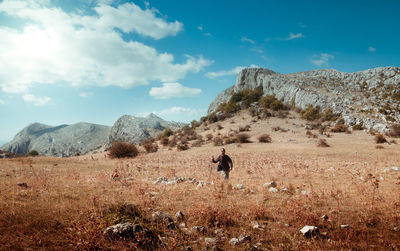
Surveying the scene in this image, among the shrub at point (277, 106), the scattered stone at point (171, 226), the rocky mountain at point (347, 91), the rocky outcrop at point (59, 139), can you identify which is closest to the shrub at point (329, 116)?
the rocky mountain at point (347, 91)

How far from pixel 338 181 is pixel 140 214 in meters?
9.19

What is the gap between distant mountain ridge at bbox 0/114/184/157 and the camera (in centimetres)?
5809

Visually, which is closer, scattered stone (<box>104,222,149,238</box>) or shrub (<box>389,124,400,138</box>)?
scattered stone (<box>104,222,149,238</box>)

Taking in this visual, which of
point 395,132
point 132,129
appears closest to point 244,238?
point 395,132

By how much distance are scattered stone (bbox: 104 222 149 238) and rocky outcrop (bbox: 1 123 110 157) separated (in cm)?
6421

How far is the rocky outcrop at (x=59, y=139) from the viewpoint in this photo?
6097 centimetres

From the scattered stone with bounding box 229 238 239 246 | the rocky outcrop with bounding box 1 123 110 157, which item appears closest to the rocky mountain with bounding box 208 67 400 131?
the scattered stone with bounding box 229 238 239 246

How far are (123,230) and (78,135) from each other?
3060 inches

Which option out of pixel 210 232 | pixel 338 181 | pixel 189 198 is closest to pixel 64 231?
pixel 210 232

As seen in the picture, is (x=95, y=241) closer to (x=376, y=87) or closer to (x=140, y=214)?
(x=140, y=214)

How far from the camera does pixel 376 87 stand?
53844 millimetres

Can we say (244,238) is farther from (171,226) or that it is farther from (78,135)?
(78,135)

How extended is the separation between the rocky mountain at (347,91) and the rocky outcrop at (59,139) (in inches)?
2192

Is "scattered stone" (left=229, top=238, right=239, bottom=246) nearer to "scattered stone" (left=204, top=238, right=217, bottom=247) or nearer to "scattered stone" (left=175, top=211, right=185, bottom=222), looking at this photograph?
"scattered stone" (left=204, top=238, right=217, bottom=247)
